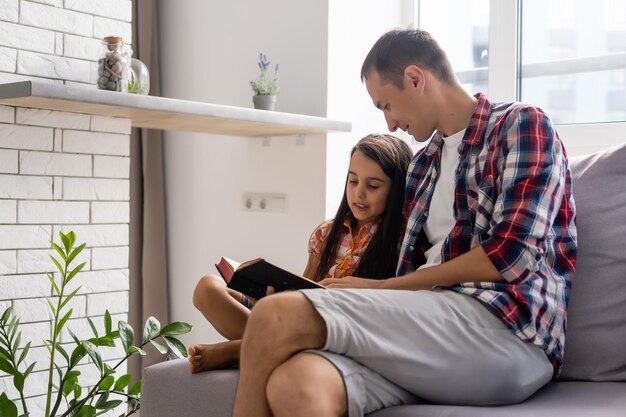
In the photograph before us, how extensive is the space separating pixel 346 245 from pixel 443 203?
384 mm

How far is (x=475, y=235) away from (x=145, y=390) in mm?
803

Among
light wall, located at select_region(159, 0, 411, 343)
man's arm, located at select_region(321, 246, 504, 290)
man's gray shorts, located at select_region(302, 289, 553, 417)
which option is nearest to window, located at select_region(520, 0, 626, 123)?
light wall, located at select_region(159, 0, 411, 343)

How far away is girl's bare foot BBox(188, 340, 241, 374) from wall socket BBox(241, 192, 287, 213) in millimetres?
1266

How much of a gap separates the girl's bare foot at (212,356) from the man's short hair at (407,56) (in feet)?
2.27

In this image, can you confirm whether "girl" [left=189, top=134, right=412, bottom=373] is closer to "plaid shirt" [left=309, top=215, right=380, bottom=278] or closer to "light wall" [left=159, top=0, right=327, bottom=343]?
"plaid shirt" [left=309, top=215, right=380, bottom=278]

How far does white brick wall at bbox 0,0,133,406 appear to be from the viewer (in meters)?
2.30

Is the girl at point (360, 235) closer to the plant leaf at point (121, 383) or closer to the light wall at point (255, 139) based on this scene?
the plant leaf at point (121, 383)

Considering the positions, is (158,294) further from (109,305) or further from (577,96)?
(577,96)

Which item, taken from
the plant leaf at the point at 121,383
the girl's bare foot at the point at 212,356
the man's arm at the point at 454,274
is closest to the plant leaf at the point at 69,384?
the plant leaf at the point at 121,383

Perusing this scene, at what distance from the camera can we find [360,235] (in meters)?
2.20

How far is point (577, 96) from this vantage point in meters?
2.67

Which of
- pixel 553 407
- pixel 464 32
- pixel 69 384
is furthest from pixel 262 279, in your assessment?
pixel 464 32

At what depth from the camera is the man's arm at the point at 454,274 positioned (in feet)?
5.37

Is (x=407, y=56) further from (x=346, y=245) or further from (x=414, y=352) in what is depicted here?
(x=414, y=352)
